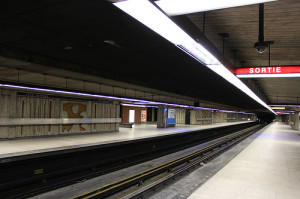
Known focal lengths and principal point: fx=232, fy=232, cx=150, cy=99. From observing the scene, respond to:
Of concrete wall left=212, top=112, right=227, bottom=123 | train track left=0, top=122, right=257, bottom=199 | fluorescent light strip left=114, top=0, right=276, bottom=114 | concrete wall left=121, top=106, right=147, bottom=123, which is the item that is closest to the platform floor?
train track left=0, top=122, right=257, bottom=199

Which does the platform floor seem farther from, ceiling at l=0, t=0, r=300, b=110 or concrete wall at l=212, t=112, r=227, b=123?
concrete wall at l=212, t=112, r=227, b=123

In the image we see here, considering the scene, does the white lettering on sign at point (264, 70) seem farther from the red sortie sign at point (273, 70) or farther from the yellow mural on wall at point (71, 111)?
the yellow mural on wall at point (71, 111)

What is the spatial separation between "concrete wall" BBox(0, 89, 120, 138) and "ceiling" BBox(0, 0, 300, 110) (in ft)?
12.6

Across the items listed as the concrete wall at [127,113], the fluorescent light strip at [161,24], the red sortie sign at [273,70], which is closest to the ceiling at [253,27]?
the red sortie sign at [273,70]

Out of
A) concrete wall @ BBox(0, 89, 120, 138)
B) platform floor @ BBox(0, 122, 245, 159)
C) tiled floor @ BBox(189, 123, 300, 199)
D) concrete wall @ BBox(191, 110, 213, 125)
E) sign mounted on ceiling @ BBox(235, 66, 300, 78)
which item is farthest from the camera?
concrete wall @ BBox(191, 110, 213, 125)

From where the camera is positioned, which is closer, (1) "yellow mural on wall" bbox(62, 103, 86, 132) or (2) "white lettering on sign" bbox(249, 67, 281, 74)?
(2) "white lettering on sign" bbox(249, 67, 281, 74)

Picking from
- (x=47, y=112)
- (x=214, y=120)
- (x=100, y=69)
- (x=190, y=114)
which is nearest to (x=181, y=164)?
(x=100, y=69)

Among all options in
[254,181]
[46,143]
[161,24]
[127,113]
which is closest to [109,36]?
[161,24]

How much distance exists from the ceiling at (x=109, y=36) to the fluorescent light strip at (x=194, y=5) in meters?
1.18

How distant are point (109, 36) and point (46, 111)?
8551 millimetres

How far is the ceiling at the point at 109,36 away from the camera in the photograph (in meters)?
3.29

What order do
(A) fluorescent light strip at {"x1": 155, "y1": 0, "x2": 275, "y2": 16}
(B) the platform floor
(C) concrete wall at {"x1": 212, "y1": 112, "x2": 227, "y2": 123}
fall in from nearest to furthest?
(A) fluorescent light strip at {"x1": 155, "y1": 0, "x2": 275, "y2": 16}
(B) the platform floor
(C) concrete wall at {"x1": 212, "y1": 112, "x2": 227, "y2": 123}

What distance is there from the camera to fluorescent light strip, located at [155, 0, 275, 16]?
6.17 feet

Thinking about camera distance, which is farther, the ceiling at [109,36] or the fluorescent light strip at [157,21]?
the ceiling at [109,36]
